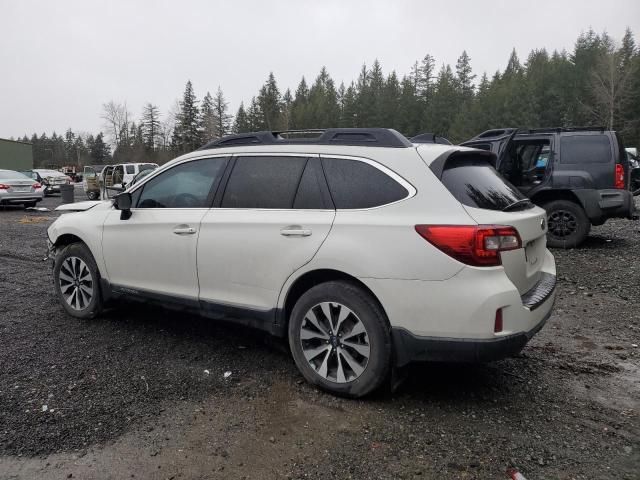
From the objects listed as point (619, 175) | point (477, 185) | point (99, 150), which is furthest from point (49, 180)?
point (99, 150)

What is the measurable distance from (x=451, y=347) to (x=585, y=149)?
6.94 metres

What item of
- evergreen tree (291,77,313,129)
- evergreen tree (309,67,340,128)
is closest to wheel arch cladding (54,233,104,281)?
evergreen tree (309,67,340,128)

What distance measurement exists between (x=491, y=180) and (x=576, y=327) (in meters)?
2.30

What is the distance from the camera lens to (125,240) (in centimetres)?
438

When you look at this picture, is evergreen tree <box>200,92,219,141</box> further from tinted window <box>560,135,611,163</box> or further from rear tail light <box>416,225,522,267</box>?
rear tail light <box>416,225,522,267</box>

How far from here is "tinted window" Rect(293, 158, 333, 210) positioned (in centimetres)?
339

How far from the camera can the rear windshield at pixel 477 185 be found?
3.10 metres

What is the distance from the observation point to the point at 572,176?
8.34 meters

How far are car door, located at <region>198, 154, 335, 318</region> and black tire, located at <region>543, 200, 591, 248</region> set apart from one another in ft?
20.6

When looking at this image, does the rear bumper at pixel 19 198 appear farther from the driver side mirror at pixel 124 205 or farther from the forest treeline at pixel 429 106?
the forest treeline at pixel 429 106

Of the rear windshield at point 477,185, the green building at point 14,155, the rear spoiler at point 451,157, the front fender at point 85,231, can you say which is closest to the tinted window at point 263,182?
the rear spoiler at point 451,157

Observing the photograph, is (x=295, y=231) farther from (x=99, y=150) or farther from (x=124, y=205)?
(x=99, y=150)

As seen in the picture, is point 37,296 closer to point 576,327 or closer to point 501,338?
point 501,338

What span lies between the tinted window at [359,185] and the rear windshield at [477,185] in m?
0.33
